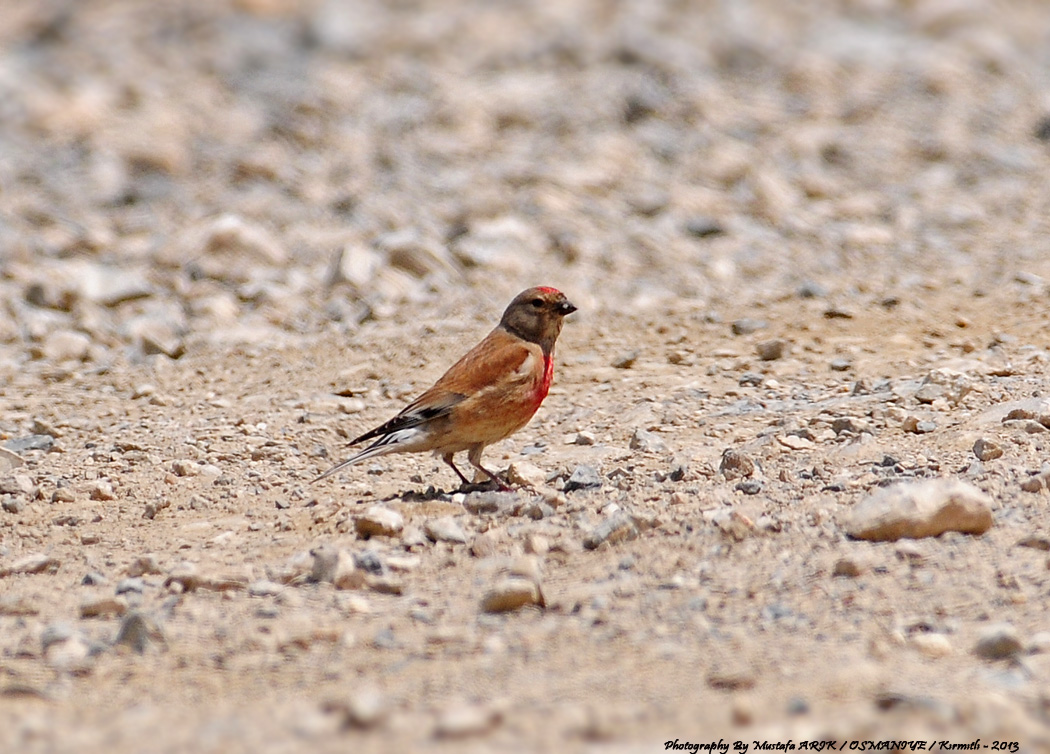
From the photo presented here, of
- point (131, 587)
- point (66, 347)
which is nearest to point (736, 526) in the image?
point (131, 587)

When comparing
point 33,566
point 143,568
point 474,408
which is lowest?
point 33,566

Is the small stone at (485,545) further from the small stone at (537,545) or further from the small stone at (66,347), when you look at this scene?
the small stone at (66,347)

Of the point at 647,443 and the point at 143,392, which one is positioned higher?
the point at 647,443

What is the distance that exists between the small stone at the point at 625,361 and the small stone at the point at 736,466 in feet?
7.04

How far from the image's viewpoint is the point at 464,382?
5.71 meters

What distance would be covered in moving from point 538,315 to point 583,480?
4.07 feet

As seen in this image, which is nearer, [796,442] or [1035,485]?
[1035,485]

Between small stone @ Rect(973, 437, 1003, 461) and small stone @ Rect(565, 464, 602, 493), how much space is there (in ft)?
4.83

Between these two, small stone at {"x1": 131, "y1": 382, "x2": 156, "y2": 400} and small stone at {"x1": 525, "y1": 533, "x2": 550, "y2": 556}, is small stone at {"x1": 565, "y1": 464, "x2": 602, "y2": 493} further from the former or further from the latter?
small stone at {"x1": 131, "y1": 382, "x2": 156, "y2": 400}

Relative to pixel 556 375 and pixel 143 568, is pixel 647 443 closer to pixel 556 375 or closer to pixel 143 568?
pixel 556 375

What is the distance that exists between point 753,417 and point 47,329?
14.7ft

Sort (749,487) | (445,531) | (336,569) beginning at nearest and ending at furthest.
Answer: (336,569), (445,531), (749,487)

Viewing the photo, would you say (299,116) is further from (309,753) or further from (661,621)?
(309,753)

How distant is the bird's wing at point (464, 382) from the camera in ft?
18.3
